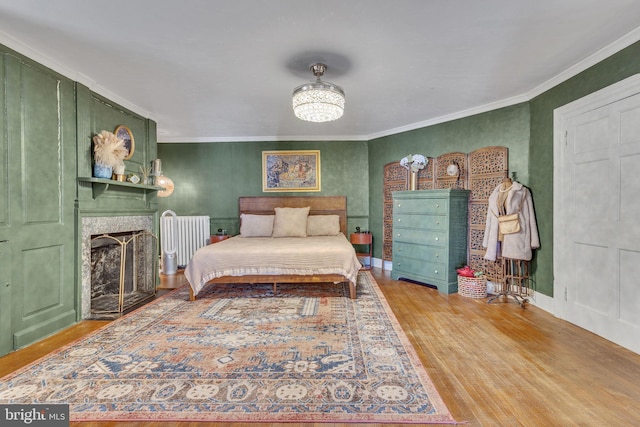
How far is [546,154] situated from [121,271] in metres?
4.99

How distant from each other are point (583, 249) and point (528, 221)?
2.18 feet

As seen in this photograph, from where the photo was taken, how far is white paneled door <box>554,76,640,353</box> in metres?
2.46

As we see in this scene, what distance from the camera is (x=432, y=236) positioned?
14.0 feet

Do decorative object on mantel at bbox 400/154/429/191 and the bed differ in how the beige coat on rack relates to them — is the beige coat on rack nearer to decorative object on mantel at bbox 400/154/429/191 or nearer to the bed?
decorative object on mantel at bbox 400/154/429/191

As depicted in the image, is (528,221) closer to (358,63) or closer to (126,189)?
(358,63)

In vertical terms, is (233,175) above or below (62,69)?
below

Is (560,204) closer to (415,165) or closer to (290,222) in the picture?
(415,165)

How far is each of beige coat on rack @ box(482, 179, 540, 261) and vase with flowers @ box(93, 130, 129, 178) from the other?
4594mm

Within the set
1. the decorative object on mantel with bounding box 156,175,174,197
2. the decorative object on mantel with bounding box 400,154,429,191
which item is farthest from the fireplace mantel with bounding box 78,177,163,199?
the decorative object on mantel with bounding box 400,154,429,191

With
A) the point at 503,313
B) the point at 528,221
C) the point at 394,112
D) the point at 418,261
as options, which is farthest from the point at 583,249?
the point at 394,112

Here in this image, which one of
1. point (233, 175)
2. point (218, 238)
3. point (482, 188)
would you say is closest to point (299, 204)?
point (233, 175)

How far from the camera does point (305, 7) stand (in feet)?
6.76

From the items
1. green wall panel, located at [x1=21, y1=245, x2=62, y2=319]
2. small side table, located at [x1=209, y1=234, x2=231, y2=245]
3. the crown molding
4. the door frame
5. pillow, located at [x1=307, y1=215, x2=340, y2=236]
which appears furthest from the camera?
small side table, located at [x1=209, y1=234, x2=231, y2=245]

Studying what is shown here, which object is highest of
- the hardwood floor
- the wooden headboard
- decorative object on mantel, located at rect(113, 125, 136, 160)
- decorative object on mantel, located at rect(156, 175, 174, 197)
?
decorative object on mantel, located at rect(113, 125, 136, 160)
